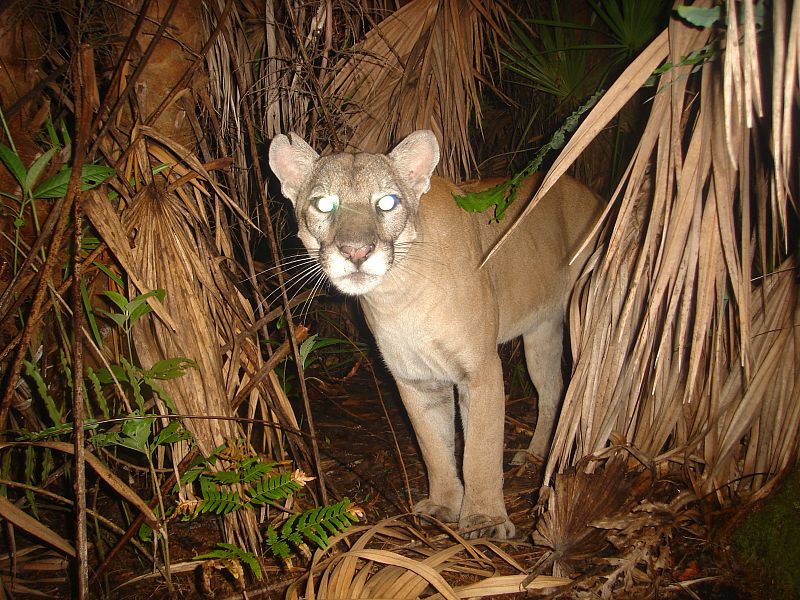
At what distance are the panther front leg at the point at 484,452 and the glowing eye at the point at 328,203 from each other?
108cm

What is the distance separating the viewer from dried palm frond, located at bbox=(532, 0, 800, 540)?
71.2 inches

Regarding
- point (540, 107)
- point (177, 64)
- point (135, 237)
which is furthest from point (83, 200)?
point (540, 107)

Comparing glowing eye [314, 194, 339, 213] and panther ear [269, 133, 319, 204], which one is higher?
panther ear [269, 133, 319, 204]

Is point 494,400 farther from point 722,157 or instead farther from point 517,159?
point 517,159

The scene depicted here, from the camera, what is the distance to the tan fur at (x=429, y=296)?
292 centimetres

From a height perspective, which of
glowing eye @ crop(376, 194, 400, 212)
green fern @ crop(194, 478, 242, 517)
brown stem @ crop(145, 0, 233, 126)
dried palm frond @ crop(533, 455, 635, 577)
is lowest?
dried palm frond @ crop(533, 455, 635, 577)

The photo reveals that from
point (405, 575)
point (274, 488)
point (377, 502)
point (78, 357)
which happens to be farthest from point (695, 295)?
point (78, 357)

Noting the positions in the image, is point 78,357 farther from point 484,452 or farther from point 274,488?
point 484,452

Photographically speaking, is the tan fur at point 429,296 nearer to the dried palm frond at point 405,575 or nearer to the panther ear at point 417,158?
the panther ear at point 417,158

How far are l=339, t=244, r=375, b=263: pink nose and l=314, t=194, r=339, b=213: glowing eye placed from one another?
384 millimetres

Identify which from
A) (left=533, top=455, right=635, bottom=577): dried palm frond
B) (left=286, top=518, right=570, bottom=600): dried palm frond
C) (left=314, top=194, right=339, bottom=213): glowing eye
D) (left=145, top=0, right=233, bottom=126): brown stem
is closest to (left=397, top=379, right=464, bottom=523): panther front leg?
(left=286, top=518, right=570, bottom=600): dried palm frond

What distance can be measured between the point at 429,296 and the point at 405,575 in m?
1.26

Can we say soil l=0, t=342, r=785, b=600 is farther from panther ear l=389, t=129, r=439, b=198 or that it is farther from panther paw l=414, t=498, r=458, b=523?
panther ear l=389, t=129, r=439, b=198

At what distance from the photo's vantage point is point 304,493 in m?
3.24
